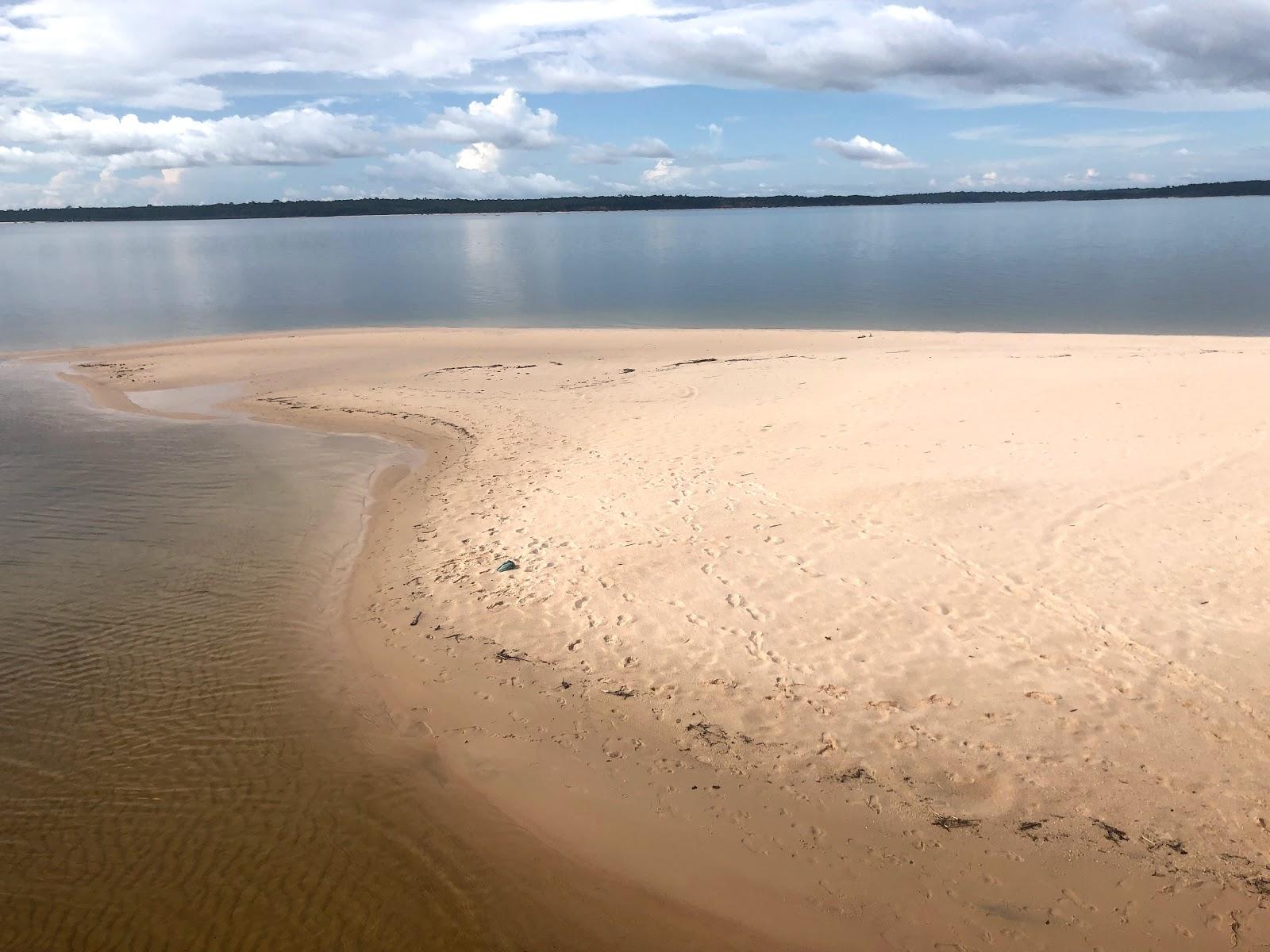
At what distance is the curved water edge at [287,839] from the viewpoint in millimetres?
5586

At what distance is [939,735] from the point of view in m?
6.68

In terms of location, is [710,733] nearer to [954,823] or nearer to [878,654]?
[878,654]

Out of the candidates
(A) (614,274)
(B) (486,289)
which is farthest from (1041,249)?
(B) (486,289)

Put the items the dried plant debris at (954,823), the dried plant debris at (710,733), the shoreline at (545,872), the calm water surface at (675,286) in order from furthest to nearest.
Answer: the calm water surface at (675,286), the dried plant debris at (710,733), the dried plant debris at (954,823), the shoreline at (545,872)

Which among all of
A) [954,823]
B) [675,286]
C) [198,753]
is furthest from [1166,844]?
[675,286]

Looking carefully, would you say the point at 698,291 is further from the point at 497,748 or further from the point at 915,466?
the point at 497,748

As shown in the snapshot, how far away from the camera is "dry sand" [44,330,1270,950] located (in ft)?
18.3

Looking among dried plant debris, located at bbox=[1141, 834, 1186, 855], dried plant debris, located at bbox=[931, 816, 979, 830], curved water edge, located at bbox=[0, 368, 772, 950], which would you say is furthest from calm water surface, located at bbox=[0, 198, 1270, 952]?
dried plant debris, located at bbox=[1141, 834, 1186, 855]

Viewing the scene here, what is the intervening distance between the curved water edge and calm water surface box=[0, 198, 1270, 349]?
92.7 feet

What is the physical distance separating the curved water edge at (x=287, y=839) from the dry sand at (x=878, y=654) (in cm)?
24

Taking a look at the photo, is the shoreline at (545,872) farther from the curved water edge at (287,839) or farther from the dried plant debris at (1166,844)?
the dried plant debris at (1166,844)

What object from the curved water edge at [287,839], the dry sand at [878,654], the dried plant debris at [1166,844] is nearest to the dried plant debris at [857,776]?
the dry sand at [878,654]

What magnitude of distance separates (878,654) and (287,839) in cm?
501

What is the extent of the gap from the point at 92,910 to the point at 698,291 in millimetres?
42921
